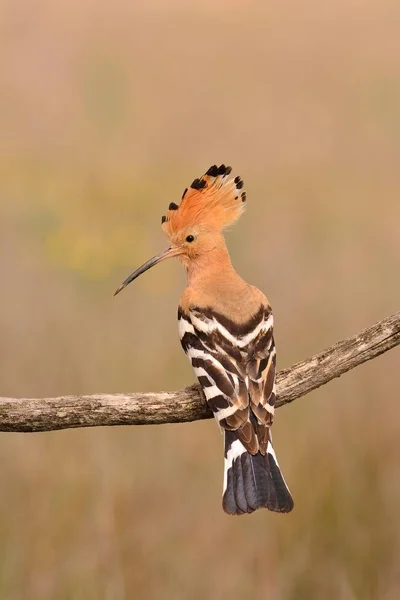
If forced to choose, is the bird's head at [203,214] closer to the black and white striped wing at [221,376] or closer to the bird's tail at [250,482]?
the black and white striped wing at [221,376]

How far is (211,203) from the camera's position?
10.0ft

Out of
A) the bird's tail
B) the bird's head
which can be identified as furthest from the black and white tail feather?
the bird's head

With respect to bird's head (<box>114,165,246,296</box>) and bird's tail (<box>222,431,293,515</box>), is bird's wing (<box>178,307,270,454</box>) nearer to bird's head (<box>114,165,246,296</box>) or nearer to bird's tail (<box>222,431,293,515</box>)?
bird's tail (<box>222,431,293,515</box>)

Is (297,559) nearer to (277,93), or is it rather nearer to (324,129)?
(324,129)

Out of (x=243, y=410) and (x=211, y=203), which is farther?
(x=211, y=203)

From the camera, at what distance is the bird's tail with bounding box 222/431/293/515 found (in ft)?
7.67

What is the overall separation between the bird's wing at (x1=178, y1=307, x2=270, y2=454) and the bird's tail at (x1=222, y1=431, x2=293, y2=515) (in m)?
0.03

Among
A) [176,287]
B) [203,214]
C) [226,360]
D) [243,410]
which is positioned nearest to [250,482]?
[243,410]

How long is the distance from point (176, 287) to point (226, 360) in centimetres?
171

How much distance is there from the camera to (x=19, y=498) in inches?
126

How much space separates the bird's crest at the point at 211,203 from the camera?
302 centimetres

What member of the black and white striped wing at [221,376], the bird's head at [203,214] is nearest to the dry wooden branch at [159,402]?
the black and white striped wing at [221,376]

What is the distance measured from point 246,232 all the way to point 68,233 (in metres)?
0.81

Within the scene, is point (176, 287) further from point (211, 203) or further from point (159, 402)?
point (159, 402)
